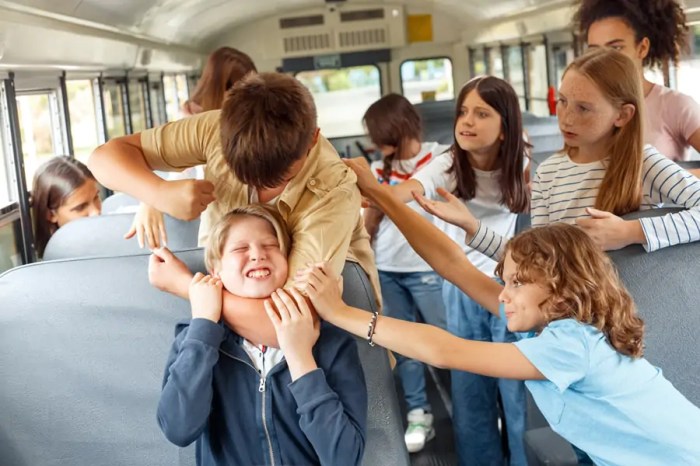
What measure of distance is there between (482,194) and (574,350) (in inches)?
53.7

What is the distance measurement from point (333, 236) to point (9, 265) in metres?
2.41

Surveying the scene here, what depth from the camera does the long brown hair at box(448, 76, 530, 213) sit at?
312 centimetres

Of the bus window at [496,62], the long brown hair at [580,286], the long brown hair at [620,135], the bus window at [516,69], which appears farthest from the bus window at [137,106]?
the long brown hair at [580,286]

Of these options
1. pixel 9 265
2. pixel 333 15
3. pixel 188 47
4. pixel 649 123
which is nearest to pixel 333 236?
pixel 649 123

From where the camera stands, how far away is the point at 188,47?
10766 millimetres

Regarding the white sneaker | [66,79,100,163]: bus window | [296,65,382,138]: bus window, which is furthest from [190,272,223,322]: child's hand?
[296,65,382,138]: bus window

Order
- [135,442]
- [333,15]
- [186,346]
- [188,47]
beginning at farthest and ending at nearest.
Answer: [333,15]
[188,47]
[135,442]
[186,346]

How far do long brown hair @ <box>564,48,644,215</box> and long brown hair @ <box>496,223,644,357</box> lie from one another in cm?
41

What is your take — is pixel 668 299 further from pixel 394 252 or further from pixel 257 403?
pixel 394 252

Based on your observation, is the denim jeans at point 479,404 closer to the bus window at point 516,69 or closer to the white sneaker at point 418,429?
the white sneaker at point 418,429

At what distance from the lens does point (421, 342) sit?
1924 millimetres

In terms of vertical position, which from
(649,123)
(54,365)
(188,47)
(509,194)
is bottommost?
(54,365)

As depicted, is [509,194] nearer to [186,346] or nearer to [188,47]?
[186,346]

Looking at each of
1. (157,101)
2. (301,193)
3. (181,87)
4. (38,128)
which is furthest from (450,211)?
(181,87)
